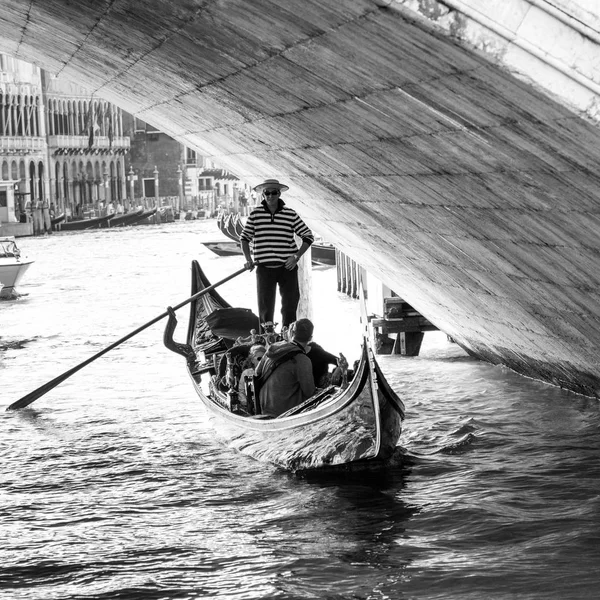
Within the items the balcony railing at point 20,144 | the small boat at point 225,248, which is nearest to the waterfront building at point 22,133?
the balcony railing at point 20,144

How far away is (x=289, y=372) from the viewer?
6848 mm

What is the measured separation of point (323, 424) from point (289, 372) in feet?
1.75

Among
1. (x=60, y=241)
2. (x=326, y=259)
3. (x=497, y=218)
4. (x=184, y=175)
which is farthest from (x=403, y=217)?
(x=184, y=175)

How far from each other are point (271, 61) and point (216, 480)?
2.58 meters

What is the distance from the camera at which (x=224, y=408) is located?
746 cm

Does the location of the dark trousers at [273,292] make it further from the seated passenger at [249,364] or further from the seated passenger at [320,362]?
the seated passenger at [320,362]

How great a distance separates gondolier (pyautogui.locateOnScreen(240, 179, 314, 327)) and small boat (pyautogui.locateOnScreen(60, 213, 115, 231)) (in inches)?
1553

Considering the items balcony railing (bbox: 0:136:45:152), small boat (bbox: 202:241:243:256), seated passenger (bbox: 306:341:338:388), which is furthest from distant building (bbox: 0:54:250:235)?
seated passenger (bbox: 306:341:338:388)

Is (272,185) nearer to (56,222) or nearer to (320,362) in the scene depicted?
(320,362)

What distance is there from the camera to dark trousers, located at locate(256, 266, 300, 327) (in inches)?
342

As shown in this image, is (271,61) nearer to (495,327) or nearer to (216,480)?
(216,480)

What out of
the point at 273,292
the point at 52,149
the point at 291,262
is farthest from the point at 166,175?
the point at 291,262

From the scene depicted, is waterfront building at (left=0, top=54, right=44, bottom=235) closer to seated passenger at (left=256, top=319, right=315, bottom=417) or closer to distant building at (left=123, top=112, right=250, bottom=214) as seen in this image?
distant building at (left=123, top=112, right=250, bottom=214)

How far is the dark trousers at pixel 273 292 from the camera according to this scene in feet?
28.5
